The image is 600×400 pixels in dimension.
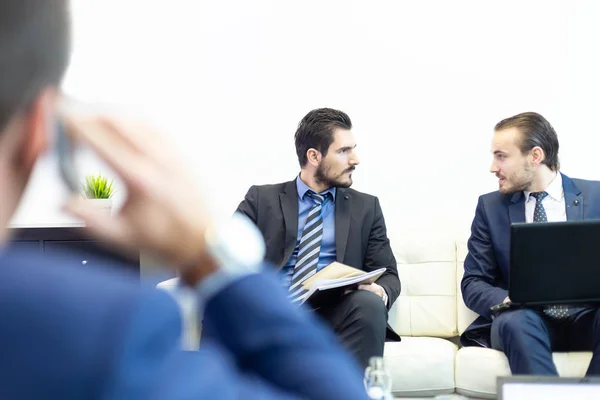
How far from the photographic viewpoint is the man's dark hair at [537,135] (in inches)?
149

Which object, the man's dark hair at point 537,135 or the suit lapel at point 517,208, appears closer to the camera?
the suit lapel at point 517,208

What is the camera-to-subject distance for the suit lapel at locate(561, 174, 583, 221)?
3.59 m

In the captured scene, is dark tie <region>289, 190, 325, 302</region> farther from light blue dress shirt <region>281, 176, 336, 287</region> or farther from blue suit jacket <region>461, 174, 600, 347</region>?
blue suit jacket <region>461, 174, 600, 347</region>

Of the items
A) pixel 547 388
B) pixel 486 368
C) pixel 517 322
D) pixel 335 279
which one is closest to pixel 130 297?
pixel 547 388

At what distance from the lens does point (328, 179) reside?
403cm

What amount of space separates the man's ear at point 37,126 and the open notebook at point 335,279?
111 inches

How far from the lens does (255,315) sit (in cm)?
49

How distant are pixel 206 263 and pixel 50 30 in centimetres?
18

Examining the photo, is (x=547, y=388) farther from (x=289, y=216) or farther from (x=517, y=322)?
(x=289, y=216)

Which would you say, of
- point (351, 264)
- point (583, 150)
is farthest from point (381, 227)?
point (583, 150)

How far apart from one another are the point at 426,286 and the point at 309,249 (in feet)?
2.18

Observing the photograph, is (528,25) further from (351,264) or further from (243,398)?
(243,398)

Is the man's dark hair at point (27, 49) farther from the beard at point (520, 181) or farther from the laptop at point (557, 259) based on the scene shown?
the beard at point (520, 181)

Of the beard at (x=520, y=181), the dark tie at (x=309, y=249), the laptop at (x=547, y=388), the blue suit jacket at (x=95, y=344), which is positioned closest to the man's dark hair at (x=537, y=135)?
the beard at (x=520, y=181)
